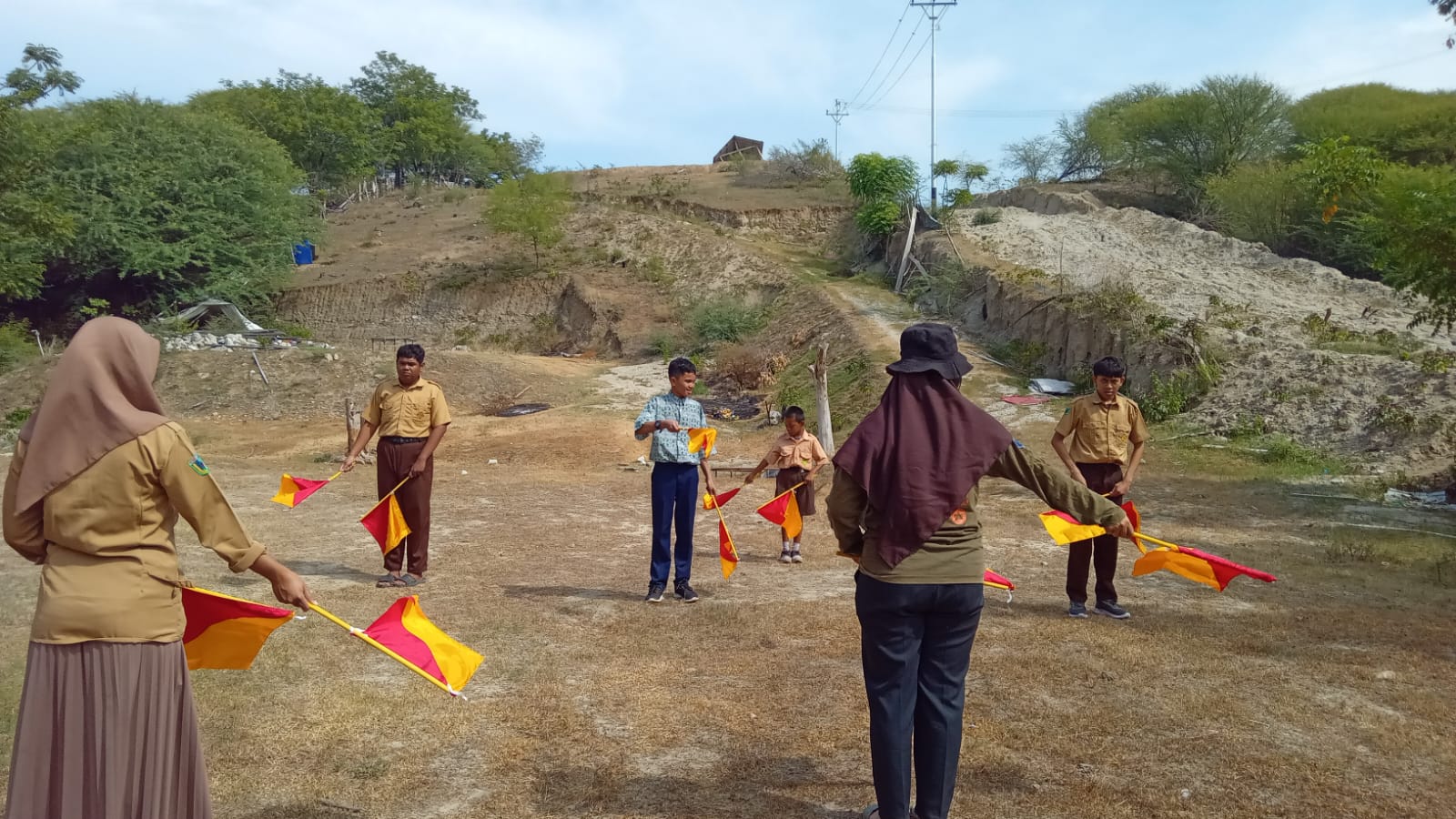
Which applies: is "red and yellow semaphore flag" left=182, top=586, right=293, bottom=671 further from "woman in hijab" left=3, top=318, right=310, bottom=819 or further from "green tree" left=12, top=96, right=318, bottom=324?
"green tree" left=12, top=96, right=318, bottom=324

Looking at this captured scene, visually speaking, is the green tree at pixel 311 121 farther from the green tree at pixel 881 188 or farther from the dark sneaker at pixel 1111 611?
the dark sneaker at pixel 1111 611

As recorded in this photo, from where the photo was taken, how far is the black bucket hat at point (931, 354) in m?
3.38

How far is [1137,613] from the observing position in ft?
23.5

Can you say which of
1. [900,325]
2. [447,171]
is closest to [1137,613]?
[900,325]

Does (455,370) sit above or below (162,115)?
below

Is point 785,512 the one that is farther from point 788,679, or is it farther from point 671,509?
point 788,679

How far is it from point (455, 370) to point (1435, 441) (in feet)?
66.3

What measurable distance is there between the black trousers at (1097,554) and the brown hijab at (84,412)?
5611mm

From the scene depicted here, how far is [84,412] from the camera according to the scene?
2.76 m

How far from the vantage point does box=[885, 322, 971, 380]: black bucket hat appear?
133 inches

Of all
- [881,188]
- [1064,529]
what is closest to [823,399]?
[1064,529]

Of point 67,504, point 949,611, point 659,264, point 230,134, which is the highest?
point 230,134

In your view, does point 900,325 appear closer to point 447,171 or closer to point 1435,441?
point 1435,441

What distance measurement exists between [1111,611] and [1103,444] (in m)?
1.21
